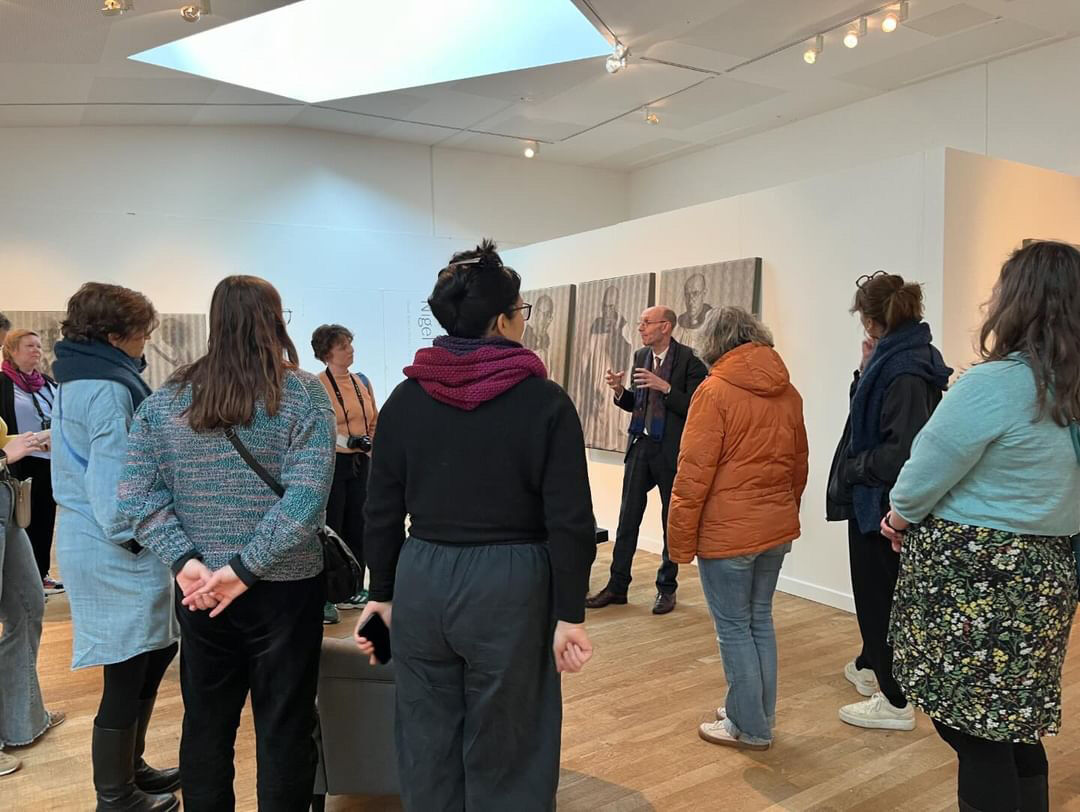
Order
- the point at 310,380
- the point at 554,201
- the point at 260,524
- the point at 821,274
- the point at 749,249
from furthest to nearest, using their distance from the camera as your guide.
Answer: the point at 554,201
the point at 749,249
the point at 821,274
the point at 310,380
the point at 260,524

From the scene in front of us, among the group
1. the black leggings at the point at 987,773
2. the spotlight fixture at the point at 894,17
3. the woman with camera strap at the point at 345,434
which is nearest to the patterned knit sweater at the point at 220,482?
the black leggings at the point at 987,773

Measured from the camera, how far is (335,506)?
4.59m

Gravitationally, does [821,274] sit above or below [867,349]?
above

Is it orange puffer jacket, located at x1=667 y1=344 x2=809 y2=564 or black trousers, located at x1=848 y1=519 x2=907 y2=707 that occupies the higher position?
orange puffer jacket, located at x1=667 y1=344 x2=809 y2=564

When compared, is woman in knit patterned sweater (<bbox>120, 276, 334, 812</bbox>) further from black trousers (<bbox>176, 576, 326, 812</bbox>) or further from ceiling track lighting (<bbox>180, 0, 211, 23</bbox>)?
ceiling track lighting (<bbox>180, 0, 211, 23</bbox>)

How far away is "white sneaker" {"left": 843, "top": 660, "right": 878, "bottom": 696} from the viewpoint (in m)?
3.49

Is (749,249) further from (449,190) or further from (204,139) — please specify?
(204,139)

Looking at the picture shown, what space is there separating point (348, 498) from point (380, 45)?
4.12m

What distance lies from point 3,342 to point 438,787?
3.94 m

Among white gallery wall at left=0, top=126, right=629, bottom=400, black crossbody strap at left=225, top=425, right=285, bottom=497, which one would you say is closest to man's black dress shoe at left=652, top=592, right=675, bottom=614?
black crossbody strap at left=225, top=425, right=285, bottom=497

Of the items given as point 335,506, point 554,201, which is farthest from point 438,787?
point 554,201

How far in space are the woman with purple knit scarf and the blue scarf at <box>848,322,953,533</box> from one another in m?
1.49

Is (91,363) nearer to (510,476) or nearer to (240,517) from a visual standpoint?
(240,517)

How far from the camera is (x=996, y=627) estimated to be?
1.81m
